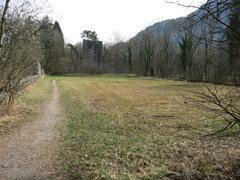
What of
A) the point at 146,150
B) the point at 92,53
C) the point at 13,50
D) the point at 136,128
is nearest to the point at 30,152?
the point at 146,150

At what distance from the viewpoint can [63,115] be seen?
16.5 meters

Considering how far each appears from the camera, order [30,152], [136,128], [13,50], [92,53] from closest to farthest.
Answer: [30,152] < [136,128] < [13,50] < [92,53]

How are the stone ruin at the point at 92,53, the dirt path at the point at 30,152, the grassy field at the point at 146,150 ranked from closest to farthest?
the grassy field at the point at 146,150
the dirt path at the point at 30,152
the stone ruin at the point at 92,53

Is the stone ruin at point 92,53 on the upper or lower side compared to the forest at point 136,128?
upper

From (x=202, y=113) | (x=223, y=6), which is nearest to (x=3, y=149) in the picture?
(x=223, y=6)

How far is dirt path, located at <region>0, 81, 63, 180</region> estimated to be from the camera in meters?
7.42

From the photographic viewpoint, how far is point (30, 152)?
916cm

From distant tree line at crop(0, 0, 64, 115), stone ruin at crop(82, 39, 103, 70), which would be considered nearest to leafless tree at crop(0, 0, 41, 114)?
distant tree line at crop(0, 0, 64, 115)

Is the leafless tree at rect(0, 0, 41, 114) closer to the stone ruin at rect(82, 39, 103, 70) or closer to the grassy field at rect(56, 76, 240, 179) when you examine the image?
the grassy field at rect(56, 76, 240, 179)

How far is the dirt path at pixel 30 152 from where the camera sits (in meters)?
7.42

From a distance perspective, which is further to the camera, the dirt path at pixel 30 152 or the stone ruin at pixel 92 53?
the stone ruin at pixel 92 53

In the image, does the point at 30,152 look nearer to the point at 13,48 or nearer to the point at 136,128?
the point at 136,128

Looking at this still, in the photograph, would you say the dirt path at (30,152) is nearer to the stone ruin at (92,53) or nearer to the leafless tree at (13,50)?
the leafless tree at (13,50)

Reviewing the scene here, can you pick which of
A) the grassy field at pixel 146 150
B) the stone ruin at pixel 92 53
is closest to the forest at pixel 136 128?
the grassy field at pixel 146 150
